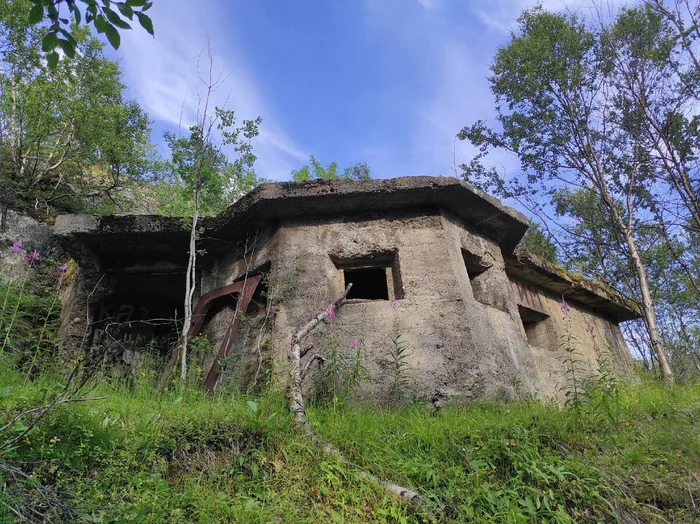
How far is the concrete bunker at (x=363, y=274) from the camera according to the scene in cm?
478

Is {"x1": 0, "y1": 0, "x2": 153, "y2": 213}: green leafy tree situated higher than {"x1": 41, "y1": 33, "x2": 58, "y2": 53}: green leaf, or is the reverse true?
{"x1": 0, "y1": 0, "x2": 153, "y2": 213}: green leafy tree

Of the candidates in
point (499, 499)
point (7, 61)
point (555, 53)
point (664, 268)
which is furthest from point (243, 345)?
point (664, 268)

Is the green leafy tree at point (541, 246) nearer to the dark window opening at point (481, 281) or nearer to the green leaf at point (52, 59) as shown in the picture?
the dark window opening at point (481, 281)

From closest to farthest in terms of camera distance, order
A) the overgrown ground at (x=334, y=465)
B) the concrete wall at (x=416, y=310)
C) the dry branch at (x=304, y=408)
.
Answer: the overgrown ground at (x=334, y=465) → the dry branch at (x=304, y=408) → the concrete wall at (x=416, y=310)

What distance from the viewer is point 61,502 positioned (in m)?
2.40

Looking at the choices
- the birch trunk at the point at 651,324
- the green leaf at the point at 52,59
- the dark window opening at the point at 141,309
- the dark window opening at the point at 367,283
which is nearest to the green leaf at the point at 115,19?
the green leaf at the point at 52,59

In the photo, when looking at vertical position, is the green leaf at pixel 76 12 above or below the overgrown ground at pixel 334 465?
above

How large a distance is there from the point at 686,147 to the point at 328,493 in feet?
29.5

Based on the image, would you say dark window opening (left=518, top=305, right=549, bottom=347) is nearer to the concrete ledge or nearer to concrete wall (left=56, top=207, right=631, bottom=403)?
the concrete ledge

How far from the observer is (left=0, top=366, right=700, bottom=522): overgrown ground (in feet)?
8.59

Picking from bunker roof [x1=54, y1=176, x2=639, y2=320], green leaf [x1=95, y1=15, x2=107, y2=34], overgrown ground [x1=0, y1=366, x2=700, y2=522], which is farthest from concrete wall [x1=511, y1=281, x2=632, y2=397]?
green leaf [x1=95, y1=15, x2=107, y2=34]

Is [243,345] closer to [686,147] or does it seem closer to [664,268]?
[686,147]

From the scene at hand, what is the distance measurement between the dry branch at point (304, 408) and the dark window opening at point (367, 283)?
1.43 meters

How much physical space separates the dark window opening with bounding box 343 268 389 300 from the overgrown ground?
291 cm
